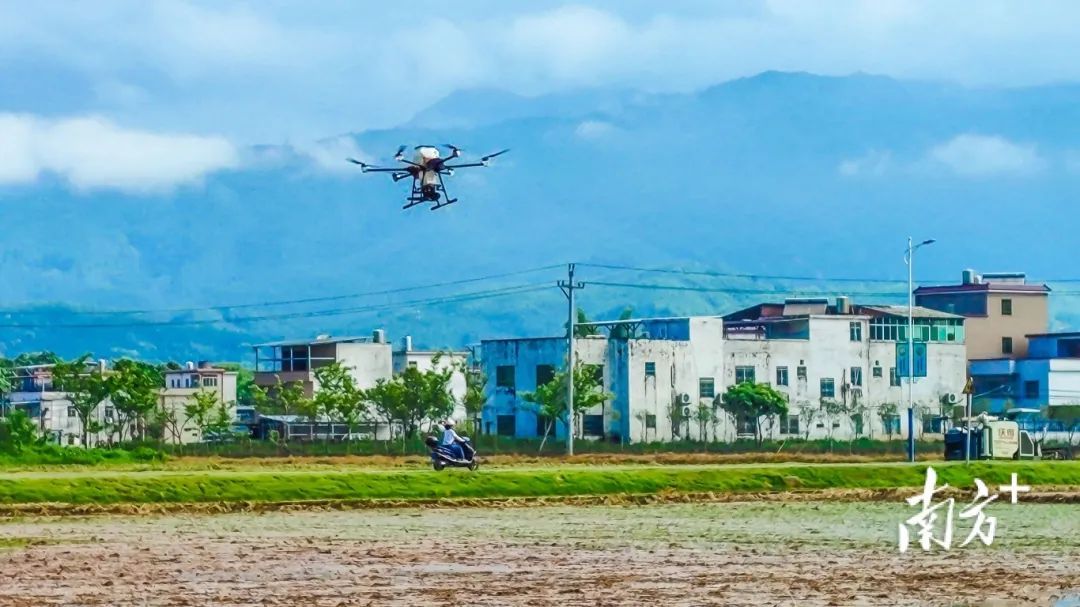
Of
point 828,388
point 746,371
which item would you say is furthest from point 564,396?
point 828,388

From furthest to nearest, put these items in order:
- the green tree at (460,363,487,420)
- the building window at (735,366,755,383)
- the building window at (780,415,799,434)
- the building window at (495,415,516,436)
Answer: the building window at (780,415,799,434) → the building window at (735,366,755,383) → the building window at (495,415,516,436) → the green tree at (460,363,487,420)

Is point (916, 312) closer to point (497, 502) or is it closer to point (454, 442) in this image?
point (454, 442)

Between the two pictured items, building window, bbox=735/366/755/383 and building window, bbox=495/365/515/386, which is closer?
building window, bbox=495/365/515/386

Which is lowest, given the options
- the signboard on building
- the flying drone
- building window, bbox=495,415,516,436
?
building window, bbox=495,415,516,436

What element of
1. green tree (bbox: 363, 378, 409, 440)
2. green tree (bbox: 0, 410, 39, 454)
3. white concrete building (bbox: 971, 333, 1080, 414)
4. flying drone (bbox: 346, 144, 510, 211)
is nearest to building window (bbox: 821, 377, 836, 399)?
white concrete building (bbox: 971, 333, 1080, 414)

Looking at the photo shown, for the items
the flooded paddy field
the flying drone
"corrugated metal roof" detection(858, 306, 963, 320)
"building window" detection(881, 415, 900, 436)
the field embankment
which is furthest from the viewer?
"corrugated metal roof" detection(858, 306, 963, 320)

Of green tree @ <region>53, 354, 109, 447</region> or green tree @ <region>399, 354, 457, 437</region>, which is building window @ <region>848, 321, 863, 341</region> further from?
green tree @ <region>53, 354, 109, 447</region>

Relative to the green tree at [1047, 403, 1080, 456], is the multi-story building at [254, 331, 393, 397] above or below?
above
